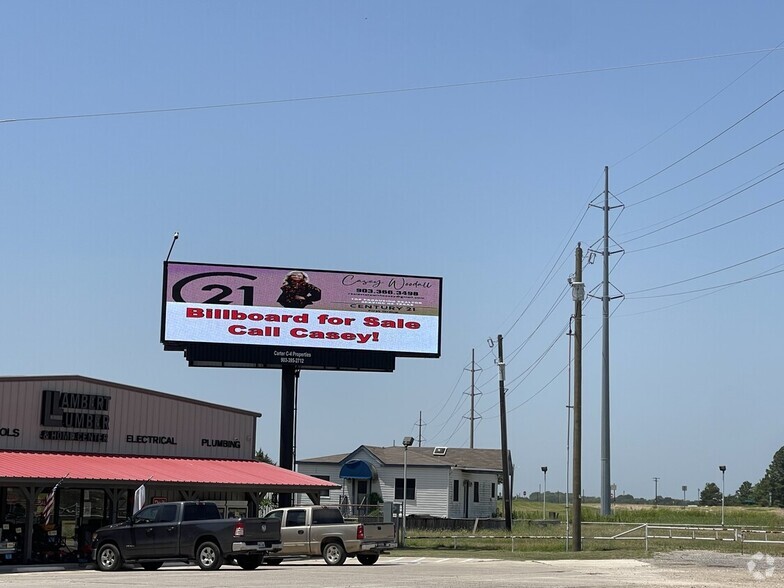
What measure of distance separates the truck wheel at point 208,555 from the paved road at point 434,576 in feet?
1.08

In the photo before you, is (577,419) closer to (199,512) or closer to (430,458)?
(199,512)

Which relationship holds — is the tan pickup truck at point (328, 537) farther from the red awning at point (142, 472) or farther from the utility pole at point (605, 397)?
the utility pole at point (605, 397)

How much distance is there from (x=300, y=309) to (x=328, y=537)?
16293mm

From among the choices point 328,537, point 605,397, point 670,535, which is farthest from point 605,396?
point 328,537

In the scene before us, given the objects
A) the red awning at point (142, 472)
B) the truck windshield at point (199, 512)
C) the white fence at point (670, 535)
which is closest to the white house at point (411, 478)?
the white fence at point (670, 535)

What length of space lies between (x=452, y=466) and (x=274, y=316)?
2091 cm

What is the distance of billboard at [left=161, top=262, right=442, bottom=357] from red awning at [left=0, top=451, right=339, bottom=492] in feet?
19.9

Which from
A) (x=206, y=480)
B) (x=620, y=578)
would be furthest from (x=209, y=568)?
(x=620, y=578)

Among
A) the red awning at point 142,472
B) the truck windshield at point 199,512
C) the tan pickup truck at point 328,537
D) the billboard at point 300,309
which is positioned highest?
the billboard at point 300,309

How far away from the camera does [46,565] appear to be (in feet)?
108

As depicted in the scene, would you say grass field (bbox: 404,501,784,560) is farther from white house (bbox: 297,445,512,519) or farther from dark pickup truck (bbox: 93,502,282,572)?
dark pickup truck (bbox: 93,502,282,572)

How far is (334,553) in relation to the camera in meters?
34.1

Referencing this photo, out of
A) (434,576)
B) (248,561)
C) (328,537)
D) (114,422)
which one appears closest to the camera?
(434,576)

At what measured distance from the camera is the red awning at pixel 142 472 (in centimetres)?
3365
